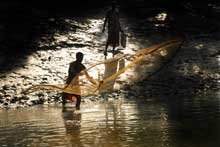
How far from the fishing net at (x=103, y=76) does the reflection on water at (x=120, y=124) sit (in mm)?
529

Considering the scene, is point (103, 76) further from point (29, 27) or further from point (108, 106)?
point (29, 27)

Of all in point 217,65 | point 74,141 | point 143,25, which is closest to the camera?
point 74,141

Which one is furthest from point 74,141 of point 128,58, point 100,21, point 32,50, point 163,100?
point 100,21

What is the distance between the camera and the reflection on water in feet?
33.1

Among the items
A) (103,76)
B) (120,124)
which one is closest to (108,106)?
(103,76)

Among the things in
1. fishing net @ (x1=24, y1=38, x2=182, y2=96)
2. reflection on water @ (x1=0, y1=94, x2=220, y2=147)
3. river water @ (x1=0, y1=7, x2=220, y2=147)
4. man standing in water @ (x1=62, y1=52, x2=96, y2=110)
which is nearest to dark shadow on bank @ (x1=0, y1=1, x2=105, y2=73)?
river water @ (x1=0, y1=7, x2=220, y2=147)

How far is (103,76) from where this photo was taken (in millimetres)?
16844

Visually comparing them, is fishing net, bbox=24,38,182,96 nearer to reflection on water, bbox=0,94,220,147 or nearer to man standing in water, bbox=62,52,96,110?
man standing in water, bbox=62,52,96,110

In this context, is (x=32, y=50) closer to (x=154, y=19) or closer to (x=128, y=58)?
(x=128, y=58)

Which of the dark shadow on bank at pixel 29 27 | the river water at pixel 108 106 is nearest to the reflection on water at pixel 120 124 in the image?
the river water at pixel 108 106

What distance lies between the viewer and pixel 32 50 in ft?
67.8

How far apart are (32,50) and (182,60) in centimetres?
558

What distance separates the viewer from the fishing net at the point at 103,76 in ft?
49.0

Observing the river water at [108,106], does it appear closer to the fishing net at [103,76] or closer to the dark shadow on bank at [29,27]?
the dark shadow on bank at [29,27]
